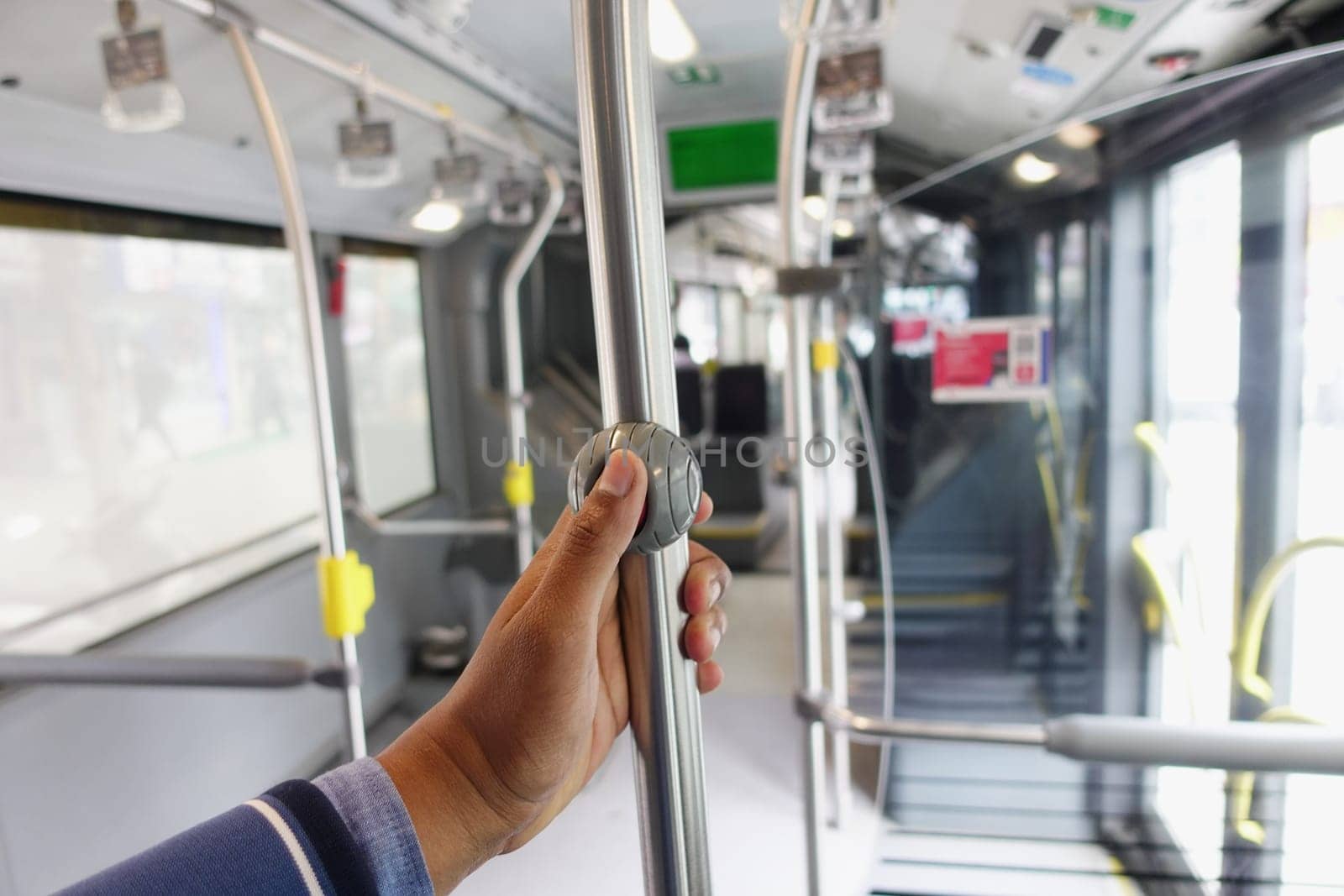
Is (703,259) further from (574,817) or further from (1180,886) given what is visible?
(1180,886)

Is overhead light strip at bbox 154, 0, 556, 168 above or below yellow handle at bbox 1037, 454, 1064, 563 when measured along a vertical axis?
above

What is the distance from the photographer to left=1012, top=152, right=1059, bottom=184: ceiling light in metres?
2.07

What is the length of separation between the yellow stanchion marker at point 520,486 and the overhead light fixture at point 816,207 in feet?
3.83

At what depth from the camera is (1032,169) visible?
210cm

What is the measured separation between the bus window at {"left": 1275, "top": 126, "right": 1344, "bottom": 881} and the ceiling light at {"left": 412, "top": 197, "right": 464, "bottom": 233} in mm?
1602

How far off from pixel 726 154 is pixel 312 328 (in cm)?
81

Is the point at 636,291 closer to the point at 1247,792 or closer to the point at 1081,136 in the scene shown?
the point at 1247,792

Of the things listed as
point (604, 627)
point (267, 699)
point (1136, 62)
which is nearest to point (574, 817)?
point (604, 627)

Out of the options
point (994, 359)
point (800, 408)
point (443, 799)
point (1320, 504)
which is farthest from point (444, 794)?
point (994, 359)

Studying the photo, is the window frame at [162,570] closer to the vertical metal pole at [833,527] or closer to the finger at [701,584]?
the vertical metal pole at [833,527]

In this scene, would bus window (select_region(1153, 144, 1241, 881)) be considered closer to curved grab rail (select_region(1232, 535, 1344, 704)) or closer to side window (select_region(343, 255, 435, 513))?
curved grab rail (select_region(1232, 535, 1344, 704))

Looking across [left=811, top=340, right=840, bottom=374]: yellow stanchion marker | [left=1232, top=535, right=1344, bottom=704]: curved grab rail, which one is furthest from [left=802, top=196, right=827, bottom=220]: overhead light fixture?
[left=1232, top=535, right=1344, bottom=704]: curved grab rail

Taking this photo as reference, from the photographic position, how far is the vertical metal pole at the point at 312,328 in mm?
1358

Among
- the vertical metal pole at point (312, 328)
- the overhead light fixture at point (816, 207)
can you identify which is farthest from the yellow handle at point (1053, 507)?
the vertical metal pole at point (312, 328)
